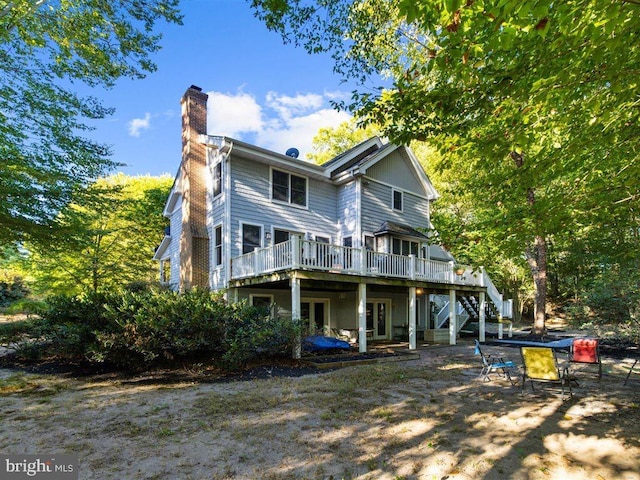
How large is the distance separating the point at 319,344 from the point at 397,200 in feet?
31.1

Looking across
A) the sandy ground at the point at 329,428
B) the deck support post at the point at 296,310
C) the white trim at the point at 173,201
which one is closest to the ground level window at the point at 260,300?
the deck support post at the point at 296,310

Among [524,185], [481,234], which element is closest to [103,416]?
[481,234]

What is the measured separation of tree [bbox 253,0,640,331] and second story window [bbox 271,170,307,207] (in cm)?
790

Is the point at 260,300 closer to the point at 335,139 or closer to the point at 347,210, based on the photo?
the point at 347,210

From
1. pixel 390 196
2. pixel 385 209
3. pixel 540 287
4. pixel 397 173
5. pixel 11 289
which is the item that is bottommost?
pixel 11 289

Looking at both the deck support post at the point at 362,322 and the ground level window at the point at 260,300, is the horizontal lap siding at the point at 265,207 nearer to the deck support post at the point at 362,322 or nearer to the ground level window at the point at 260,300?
the ground level window at the point at 260,300

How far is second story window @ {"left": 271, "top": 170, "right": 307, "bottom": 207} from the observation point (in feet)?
48.9

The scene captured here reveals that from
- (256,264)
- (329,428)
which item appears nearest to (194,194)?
(256,264)

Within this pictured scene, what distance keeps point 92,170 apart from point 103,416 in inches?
441

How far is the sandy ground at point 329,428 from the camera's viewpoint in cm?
384

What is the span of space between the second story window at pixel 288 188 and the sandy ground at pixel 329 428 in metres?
8.43

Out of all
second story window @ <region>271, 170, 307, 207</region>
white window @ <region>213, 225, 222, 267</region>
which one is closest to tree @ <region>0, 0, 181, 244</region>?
white window @ <region>213, 225, 222, 267</region>

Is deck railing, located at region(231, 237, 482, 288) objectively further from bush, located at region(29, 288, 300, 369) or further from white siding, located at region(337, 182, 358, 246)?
white siding, located at region(337, 182, 358, 246)

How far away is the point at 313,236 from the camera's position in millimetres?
15750
